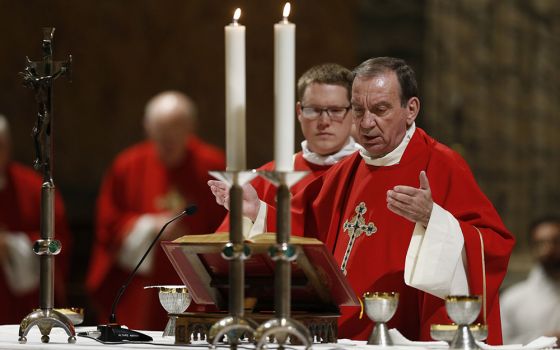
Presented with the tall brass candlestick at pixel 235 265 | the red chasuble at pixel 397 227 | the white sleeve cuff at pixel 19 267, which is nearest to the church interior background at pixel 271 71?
the white sleeve cuff at pixel 19 267

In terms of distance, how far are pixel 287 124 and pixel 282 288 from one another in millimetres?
460

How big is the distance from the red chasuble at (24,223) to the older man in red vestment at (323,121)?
4870 millimetres

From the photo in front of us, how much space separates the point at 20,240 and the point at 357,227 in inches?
231

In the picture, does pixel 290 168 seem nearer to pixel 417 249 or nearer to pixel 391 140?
pixel 417 249

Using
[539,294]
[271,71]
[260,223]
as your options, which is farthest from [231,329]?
[271,71]

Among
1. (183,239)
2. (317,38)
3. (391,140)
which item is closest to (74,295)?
(317,38)

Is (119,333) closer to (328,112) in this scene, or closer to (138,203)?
(328,112)

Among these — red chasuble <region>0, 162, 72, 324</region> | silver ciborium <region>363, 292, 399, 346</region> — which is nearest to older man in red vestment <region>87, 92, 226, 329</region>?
red chasuble <region>0, 162, 72, 324</region>

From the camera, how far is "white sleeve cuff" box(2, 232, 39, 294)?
10.9 m

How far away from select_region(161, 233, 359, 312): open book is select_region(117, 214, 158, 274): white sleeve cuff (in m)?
6.53

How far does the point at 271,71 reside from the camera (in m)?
12.2

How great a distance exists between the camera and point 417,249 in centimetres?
497

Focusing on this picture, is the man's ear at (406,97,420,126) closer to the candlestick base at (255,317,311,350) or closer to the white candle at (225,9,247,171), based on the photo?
the white candle at (225,9,247,171)

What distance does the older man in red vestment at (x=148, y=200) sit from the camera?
11227mm
